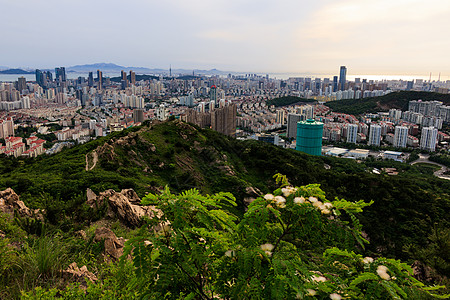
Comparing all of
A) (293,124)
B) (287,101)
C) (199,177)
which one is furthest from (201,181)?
(287,101)

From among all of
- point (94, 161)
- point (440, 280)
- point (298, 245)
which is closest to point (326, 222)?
point (298, 245)

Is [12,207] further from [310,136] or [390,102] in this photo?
[390,102]

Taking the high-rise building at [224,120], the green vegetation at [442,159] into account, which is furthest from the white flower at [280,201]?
the green vegetation at [442,159]

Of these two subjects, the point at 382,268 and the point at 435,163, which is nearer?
the point at 382,268

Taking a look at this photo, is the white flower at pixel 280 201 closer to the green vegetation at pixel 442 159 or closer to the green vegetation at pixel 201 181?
the green vegetation at pixel 201 181

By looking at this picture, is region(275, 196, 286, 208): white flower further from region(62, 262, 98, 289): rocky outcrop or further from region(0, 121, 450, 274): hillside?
region(0, 121, 450, 274): hillside
